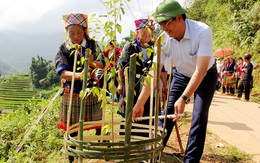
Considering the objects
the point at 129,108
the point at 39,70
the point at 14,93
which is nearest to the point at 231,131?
the point at 129,108

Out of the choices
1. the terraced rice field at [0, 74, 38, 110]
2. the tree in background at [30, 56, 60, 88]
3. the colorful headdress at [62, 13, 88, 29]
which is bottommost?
the terraced rice field at [0, 74, 38, 110]

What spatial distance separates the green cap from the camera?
197cm

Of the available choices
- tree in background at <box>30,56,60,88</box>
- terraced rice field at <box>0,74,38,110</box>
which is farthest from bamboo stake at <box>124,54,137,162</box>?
tree in background at <box>30,56,60,88</box>

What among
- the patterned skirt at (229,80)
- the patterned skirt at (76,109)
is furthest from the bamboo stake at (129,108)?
the patterned skirt at (229,80)

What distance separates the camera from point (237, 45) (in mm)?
13062

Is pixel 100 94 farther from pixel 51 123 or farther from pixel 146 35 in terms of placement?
pixel 51 123

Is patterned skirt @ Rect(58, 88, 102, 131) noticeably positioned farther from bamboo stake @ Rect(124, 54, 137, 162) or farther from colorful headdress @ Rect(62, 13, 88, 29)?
bamboo stake @ Rect(124, 54, 137, 162)

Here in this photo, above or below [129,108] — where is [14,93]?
below

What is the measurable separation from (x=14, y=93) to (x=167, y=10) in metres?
69.5

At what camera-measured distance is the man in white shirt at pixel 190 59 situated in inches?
78.9

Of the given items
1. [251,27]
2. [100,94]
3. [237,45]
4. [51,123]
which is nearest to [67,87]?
[100,94]

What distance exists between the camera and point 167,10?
2006 millimetres

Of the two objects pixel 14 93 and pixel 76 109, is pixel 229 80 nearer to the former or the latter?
pixel 76 109

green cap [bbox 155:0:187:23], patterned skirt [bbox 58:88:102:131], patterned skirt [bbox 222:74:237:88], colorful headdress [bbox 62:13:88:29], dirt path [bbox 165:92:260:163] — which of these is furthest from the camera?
patterned skirt [bbox 222:74:237:88]
